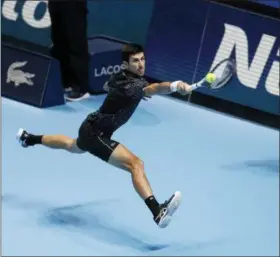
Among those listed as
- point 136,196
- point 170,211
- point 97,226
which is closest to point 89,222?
point 97,226

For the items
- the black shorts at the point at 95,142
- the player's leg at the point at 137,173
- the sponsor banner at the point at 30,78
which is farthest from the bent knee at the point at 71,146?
the sponsor banner at the point at 30,78

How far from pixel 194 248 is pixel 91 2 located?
380 centimetres

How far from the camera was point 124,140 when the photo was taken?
513 cm

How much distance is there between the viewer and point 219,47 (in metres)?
7.35

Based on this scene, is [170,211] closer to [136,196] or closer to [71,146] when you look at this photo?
[71,146]

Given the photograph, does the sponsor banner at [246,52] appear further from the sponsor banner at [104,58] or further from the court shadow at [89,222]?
the court shadow at [89,222]

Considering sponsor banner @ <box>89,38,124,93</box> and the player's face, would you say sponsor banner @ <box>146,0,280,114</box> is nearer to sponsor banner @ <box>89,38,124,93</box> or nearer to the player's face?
sponsor banner @ <box>89,38,124,93</box>

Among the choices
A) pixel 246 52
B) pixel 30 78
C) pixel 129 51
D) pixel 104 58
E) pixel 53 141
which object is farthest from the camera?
pixel 104 58

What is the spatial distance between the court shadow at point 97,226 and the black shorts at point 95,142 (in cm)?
268

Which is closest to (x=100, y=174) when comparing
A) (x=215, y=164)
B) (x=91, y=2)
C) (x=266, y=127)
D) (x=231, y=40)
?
(x=215, y=164)

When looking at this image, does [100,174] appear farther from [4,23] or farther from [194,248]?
[4,23]

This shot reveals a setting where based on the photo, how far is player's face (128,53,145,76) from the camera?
2000 mm

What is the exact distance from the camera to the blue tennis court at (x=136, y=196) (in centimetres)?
502

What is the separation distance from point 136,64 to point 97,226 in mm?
3229
